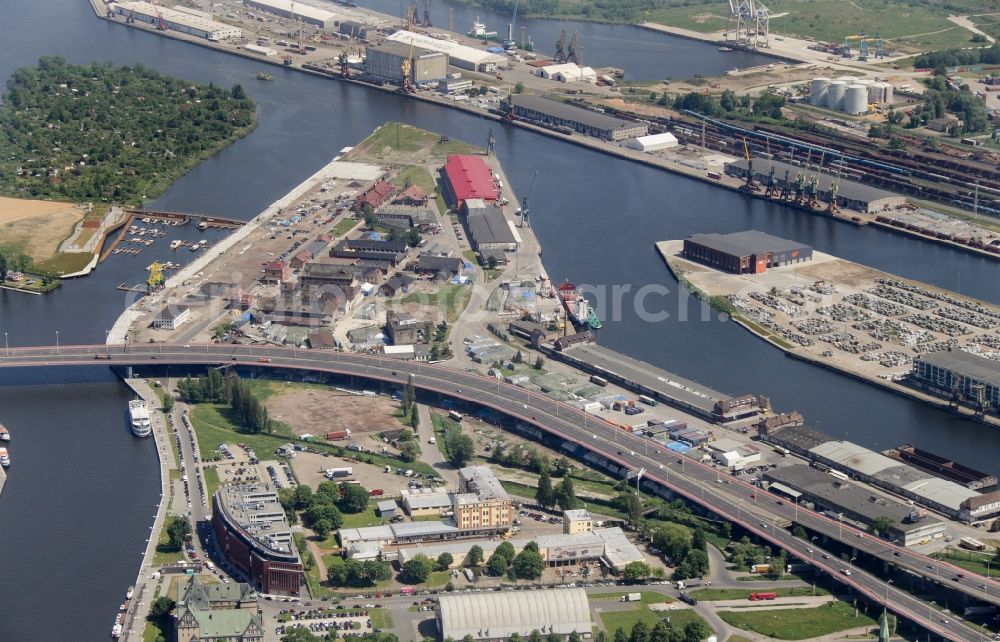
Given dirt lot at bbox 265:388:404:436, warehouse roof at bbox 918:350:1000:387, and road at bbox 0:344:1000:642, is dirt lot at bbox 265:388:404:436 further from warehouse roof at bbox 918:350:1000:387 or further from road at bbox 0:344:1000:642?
warehouse roof at bbox 918:350:1000:387

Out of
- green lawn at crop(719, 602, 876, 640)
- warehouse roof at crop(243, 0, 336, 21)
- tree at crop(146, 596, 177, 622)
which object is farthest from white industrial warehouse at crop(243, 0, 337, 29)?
green lawn at crop(719, 602, 876, 640)

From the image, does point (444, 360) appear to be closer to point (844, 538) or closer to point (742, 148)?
point (844, 538)

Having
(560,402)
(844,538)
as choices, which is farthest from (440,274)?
(844,538)

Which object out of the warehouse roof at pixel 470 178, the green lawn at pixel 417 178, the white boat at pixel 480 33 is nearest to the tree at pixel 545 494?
the warehouse roof at pixel 470 178

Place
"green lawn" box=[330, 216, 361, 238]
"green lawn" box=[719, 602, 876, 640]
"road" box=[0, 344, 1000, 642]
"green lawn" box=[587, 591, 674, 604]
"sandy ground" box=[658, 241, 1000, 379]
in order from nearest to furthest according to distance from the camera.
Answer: "green lawn" box=[719, 602, 876, 640]
"green lawn" box=[587, 591, 674, 604]
"road" box=[0, 344, 1000, 642]
"sandy ground" box=[658, 241, 1000, 379]
"green lawn" box=[330, 216, 361, 238]

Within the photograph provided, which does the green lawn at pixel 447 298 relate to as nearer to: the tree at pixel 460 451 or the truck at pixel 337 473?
the tree at pixel 460 451

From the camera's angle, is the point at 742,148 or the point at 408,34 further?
the point at 408,34

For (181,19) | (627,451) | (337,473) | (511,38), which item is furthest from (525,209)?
(181,19)
